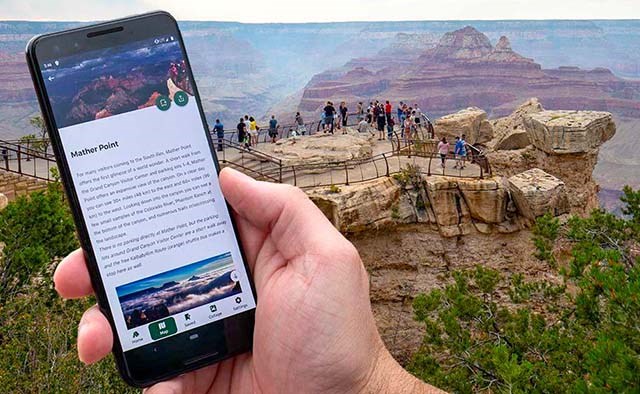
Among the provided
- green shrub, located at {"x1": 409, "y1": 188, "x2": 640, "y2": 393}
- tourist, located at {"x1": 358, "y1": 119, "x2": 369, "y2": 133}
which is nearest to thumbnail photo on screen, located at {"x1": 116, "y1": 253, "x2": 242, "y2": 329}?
green shrub, located at {"x1": 409, "y1": 188, "x2": 640, "y2": 393}

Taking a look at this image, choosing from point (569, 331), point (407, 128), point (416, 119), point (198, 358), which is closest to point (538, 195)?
point (569, 331)

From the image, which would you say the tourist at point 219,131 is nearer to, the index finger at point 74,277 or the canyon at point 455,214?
the canyon at point 455,214

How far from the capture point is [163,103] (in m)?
3.06

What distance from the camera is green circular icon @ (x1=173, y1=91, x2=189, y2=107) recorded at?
309 centimetres

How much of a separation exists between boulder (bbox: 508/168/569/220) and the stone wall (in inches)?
472

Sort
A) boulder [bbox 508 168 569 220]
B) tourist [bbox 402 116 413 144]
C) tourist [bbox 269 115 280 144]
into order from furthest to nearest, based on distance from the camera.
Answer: tourist [bbox 402 116 413 144] → tourist [bbox 269 115 280 144] → boulder [bbox 508 168 569 220]

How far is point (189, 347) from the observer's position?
2963 millimetres

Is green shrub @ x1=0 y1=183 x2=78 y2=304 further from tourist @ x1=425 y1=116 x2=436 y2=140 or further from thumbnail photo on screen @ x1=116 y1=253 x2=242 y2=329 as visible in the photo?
tourist @ x1=425 y1=116 x2=436 y2=140

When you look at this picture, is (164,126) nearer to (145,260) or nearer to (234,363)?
(145,260)

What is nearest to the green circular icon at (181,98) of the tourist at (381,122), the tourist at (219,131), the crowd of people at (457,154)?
the crowd of people at (457,154)

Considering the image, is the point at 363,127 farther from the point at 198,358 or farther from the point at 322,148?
the point at 198,358

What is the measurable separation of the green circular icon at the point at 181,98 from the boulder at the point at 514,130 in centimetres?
1801

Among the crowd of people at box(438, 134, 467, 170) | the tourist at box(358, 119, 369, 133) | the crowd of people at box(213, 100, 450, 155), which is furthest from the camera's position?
the tourist at box(358, 119, 369, 133)

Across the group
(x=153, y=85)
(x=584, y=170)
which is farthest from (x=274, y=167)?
(x=153, y=85)
